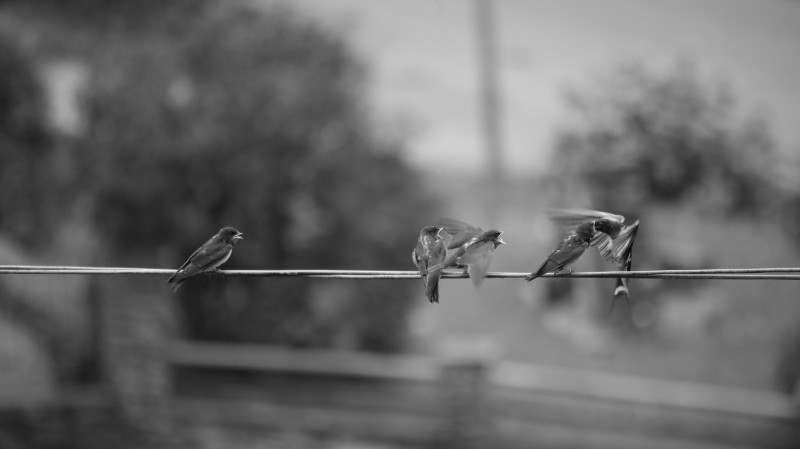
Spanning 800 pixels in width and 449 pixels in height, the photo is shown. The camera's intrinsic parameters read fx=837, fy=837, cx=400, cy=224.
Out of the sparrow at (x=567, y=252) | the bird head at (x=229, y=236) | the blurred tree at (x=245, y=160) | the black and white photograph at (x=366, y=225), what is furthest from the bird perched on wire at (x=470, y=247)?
the blurred tree at (x=245, y=160)

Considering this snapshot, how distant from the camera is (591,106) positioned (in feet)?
49.6

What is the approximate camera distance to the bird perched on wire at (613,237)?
406cm

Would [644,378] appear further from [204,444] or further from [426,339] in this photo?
[204,444]

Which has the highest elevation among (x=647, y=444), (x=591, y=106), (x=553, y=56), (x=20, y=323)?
(x=553, y=56)

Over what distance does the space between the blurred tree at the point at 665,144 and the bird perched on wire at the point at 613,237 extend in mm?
11153

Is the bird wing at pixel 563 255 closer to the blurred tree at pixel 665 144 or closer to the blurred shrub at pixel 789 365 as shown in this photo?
the blurred shrub at pixel 789 365

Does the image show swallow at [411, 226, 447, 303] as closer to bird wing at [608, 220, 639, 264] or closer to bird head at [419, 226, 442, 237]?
bird head at [419, 226, 442, 237]

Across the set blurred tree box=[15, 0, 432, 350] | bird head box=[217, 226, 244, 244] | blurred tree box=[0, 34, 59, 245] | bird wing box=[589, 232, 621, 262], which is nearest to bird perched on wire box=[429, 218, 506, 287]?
bird wing box=[589, 232, 621, 262]

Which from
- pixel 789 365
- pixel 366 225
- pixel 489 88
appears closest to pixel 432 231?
pixel 366 225

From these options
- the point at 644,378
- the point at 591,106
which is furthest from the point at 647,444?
the point at 591,106

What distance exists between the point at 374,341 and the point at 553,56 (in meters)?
6.89

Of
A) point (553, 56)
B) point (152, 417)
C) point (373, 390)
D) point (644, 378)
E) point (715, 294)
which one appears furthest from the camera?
point (553, 56)

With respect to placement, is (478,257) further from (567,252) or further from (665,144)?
(665,144)

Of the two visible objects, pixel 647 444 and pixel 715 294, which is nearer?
pixel 647 444
